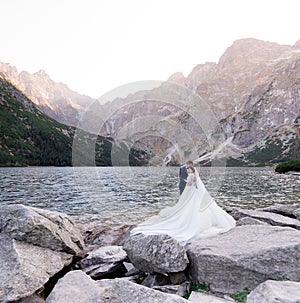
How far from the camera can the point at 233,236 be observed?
11398mm

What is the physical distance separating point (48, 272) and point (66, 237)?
8.84 ft

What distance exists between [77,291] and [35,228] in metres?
4.32

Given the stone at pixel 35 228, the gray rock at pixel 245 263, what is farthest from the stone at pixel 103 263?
the gray rock at pixel 245 263

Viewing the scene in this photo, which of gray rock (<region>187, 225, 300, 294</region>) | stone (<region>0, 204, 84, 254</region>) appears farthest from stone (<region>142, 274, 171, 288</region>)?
stone (<region>0, 204, 84, 254</region>)

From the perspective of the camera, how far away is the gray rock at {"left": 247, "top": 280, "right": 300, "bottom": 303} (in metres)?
6.00

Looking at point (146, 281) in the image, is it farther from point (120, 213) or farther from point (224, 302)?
point (120, 213)

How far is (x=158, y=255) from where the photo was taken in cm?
990

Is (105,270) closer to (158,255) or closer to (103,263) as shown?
(103,263)

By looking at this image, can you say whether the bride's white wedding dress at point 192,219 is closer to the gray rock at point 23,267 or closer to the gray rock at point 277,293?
the gray rock at point 23,267

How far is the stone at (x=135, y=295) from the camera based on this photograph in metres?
6.50

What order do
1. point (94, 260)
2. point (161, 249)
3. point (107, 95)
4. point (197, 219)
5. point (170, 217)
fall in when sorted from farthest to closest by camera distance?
point (107, 95), point (170, 217), point (197, 219), point (94, 260), point (161, 249)

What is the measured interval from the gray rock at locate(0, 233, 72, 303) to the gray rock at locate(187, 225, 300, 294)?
5359 mm

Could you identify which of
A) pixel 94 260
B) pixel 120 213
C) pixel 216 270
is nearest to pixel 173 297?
pixel 216 270

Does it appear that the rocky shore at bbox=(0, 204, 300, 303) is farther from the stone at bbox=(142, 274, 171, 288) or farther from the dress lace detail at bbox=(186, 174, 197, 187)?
the dress lace detail at bbox=(186, 174, 197, 187)
